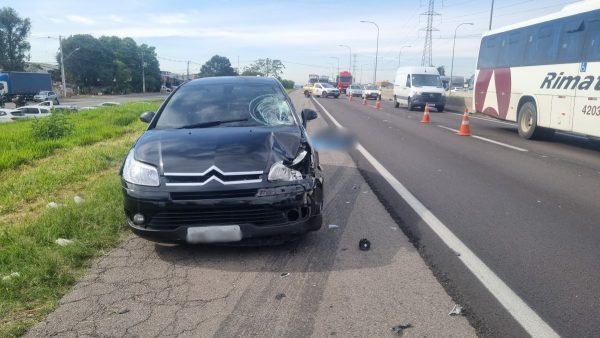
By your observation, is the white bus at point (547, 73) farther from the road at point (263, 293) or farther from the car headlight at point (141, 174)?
the car headlight at point (141, 174)

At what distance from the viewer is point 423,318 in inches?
123

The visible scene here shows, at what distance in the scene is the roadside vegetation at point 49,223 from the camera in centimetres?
342

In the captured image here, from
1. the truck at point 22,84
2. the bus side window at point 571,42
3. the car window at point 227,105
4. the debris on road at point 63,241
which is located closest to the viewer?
the debris on road at point 63,241

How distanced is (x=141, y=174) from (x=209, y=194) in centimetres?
71

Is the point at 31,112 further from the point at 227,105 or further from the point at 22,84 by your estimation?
the point at 22,84

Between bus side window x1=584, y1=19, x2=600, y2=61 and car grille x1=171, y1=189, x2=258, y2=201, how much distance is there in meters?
9.99

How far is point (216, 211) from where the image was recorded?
154 inches

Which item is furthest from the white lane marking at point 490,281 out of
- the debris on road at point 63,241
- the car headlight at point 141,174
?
the debris on road at point 63,241

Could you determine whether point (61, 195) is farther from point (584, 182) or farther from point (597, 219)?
point (584, 182)

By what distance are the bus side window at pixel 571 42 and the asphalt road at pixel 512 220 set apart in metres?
2.28

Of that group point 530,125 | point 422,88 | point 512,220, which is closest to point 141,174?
point 512,220


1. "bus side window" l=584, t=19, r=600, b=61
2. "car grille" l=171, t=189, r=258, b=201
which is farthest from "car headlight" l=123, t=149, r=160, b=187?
"bus side window" l=584, t=19, r=600, b=61

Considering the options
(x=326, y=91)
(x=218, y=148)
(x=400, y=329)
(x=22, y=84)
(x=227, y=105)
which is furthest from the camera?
(x=22, y=84)

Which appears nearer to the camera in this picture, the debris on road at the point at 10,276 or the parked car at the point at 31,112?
the debris on road at the point at 10,276
